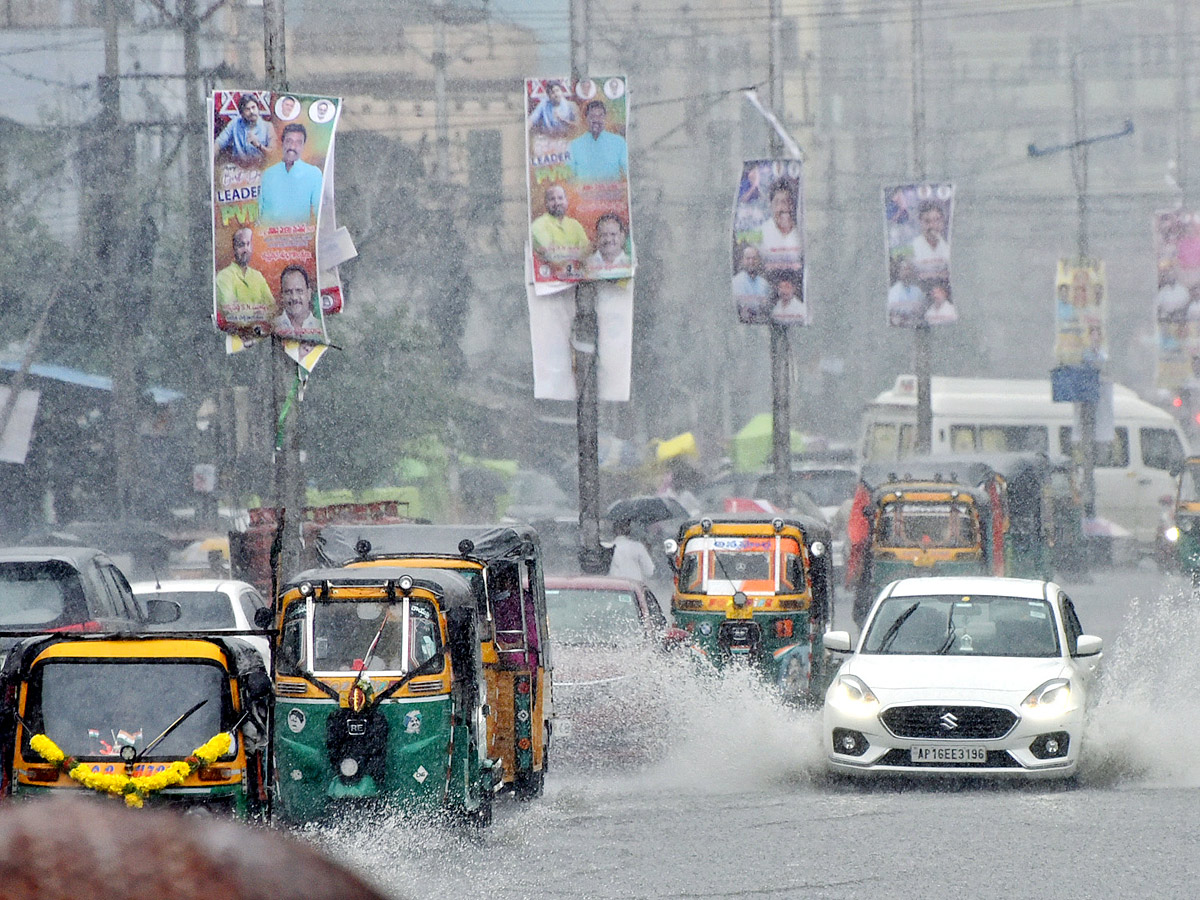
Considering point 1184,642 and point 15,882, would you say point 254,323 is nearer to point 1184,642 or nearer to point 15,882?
point 1184,642

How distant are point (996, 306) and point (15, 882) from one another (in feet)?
230

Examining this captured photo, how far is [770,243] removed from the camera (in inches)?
1024

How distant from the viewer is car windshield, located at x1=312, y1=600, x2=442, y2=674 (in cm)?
954

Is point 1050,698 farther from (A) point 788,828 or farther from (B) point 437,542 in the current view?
(B) point 437,542

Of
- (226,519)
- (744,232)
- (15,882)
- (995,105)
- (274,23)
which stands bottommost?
(226,519)

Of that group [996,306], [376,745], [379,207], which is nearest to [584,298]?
[376,745]

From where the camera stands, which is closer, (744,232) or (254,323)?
(254,323)

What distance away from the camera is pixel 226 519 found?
113 feet

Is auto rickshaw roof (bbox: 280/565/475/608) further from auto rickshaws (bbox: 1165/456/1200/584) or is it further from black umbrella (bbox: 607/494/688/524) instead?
black umbrella (bbox: 607/494/688/524)

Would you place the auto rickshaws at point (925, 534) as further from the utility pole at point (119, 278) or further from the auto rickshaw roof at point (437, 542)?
the utility pole at point (119, 278)

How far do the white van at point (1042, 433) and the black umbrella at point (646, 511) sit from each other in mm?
6972

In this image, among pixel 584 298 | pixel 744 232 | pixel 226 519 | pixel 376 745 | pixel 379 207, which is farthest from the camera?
pixel 379 207

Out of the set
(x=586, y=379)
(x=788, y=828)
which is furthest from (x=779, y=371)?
(x=788, y=828)

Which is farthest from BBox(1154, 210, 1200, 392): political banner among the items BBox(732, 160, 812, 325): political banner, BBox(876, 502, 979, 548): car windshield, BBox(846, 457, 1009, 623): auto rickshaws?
BBox(876, 502, 979, 548): car windshield
